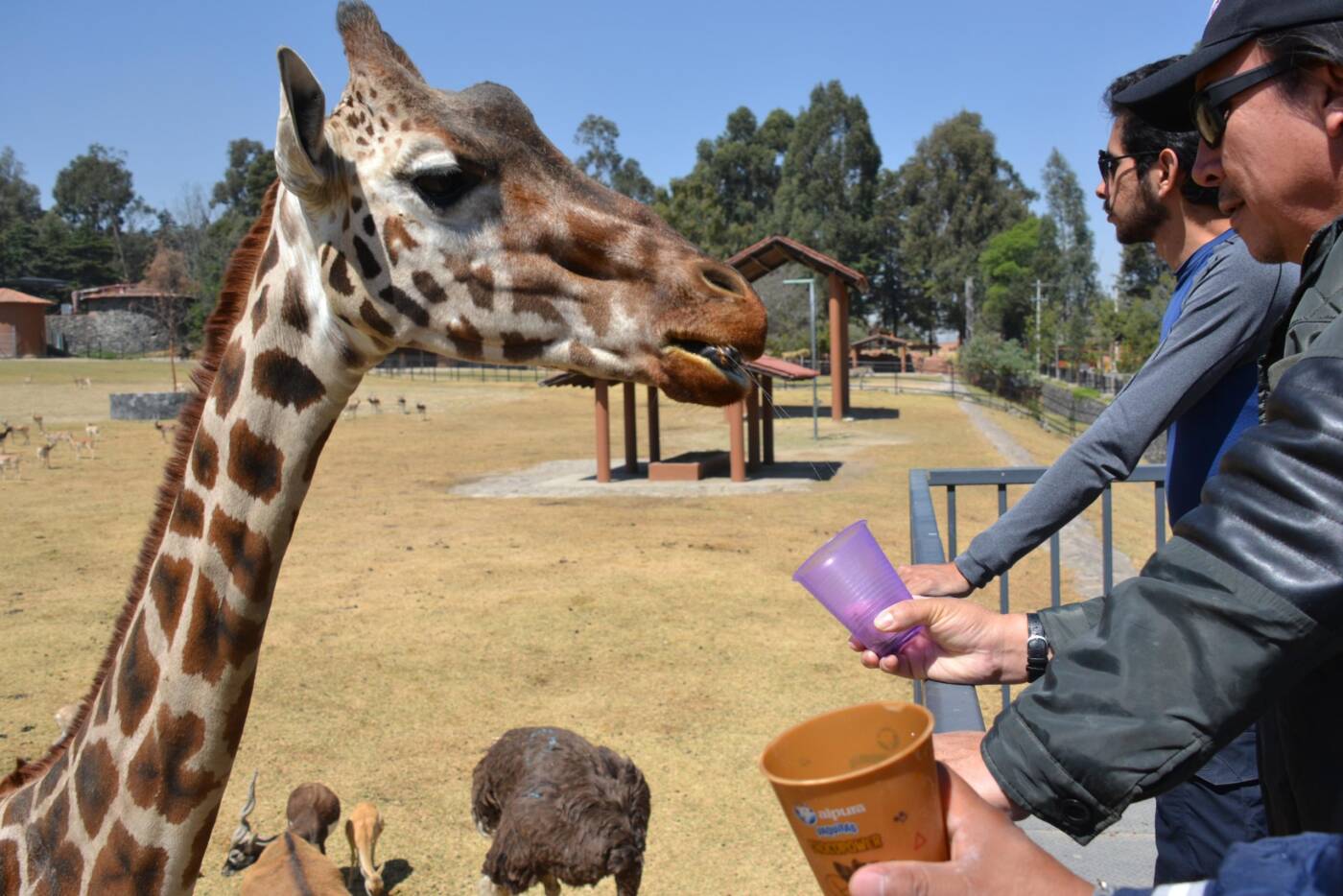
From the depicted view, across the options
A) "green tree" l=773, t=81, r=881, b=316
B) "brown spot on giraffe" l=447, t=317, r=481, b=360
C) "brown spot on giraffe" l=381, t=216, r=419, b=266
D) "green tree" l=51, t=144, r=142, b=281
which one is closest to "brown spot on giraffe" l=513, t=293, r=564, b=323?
"brown spot on giraffe" l=447, t=317, r=481, b=360

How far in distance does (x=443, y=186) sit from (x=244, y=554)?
89 cm

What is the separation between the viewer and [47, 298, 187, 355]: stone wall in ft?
226

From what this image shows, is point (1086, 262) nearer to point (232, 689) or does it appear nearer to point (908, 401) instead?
point (908, 401)

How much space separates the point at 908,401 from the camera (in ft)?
130

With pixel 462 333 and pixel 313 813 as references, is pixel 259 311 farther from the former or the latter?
pixel 313 813

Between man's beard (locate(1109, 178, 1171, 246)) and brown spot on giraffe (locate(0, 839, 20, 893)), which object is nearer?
brown spot on giraffe (locate(0, 839, 20, 893))

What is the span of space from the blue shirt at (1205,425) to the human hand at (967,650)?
778mm

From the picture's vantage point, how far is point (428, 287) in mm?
2131

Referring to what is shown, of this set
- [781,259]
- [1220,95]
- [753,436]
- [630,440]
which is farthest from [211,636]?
[781,259]

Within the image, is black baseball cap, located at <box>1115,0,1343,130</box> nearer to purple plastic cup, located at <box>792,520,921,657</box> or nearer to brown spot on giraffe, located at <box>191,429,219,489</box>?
purple plastic cup, located at <box>792,520,921,657</box>

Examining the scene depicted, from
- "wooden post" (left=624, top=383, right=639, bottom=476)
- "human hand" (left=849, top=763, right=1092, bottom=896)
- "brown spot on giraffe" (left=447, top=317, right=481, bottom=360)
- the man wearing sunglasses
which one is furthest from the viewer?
"wooden post" (left=624, top=383, right=639, bottom=476)

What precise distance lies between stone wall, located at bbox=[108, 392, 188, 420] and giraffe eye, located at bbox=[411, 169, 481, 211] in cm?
3577

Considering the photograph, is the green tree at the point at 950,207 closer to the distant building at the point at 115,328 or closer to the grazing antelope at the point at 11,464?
the distant building at the point at 115,328

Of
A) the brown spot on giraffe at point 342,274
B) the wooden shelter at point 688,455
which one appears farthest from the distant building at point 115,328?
the brown spot on giraffe at point 342,274
